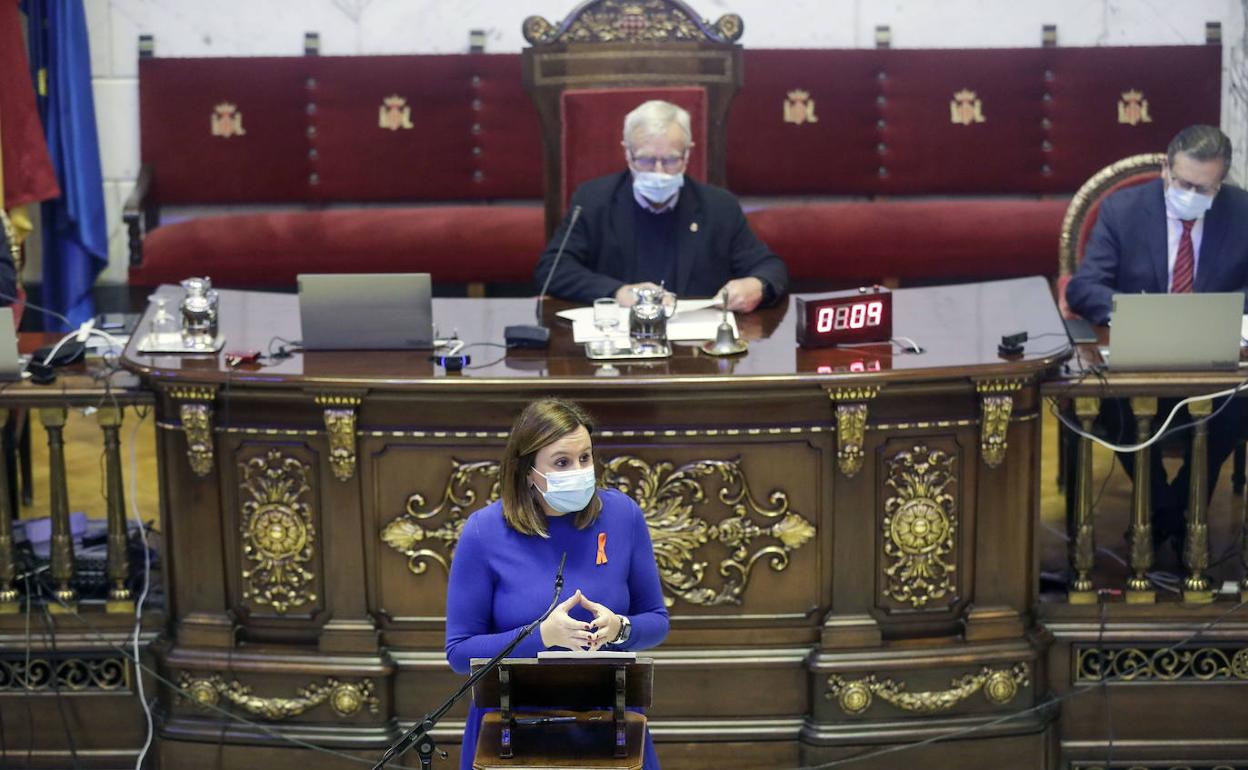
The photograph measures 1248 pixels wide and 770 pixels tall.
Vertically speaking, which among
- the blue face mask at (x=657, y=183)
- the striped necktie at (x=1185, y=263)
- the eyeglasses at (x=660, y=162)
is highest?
the eyeglasses at (x=660, y=162)

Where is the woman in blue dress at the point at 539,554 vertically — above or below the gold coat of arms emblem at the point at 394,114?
below

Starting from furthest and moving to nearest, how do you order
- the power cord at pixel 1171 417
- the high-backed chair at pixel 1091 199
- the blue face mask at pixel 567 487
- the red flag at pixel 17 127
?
the red flag at pixel 17 127 < the high-backed chair at pixel 1091 199 < the power cord at pixel 1171 417 < the blue face mask at pixel 567 487

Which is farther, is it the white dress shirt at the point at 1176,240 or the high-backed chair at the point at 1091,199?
the high-backed chair at the point at 1091,199

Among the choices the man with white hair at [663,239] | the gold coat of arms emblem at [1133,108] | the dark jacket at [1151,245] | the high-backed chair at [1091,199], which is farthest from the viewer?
the gold coat of arms emblem at [1133,108]

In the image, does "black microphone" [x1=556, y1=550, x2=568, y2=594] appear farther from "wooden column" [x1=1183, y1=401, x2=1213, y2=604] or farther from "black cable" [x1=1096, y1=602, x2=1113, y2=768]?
"wooden column" [x1=1183, y1=401, x2=1213, y2=604]

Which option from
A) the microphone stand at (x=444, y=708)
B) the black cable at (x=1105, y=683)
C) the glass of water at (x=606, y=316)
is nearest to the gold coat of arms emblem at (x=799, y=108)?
the glass of water at (x=606, y=316)

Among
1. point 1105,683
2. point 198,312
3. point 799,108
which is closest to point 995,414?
point 1105,683

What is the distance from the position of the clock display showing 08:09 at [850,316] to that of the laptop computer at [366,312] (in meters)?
0.85

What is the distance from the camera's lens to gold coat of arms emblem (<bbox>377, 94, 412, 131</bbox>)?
7.11 metres

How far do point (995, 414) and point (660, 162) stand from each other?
4.34ft

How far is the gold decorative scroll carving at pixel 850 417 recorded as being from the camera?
381 centimetres

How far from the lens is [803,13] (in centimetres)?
716

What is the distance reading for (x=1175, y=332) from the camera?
3.99 m

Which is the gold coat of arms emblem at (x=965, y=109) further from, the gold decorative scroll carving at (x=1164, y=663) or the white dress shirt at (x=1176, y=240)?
the gold decorative scroll carving at (x=1164, y=663)
